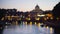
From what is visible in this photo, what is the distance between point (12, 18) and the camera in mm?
4191

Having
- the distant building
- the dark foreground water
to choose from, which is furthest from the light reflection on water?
the distant building

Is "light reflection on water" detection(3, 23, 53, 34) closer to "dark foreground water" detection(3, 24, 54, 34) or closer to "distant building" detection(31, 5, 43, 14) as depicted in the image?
"dark foreground water" detection(3, 24, 54, 34)

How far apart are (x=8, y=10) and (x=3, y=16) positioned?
221 millimetres

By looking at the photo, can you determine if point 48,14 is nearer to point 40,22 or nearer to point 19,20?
point 40,22

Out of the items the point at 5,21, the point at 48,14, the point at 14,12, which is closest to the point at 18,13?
the point at 14,12

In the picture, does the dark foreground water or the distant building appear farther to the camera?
the dark foreground water

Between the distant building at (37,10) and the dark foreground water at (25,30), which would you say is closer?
the distant building at (37,10)

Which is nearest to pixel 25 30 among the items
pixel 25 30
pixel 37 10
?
pixel 25 30

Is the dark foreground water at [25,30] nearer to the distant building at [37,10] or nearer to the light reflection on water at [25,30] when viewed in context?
the light reflection on water at [25,30]

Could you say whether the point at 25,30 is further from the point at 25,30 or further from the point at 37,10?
the point at 37,10

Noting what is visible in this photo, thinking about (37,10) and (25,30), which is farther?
(25,30)

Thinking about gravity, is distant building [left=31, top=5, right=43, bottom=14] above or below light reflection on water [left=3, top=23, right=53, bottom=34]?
above

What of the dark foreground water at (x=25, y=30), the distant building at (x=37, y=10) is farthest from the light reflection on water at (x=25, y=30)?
the distant building at (x=37, y=10)

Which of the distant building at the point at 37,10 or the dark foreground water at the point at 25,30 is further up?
the distant building at the point at 37,10
